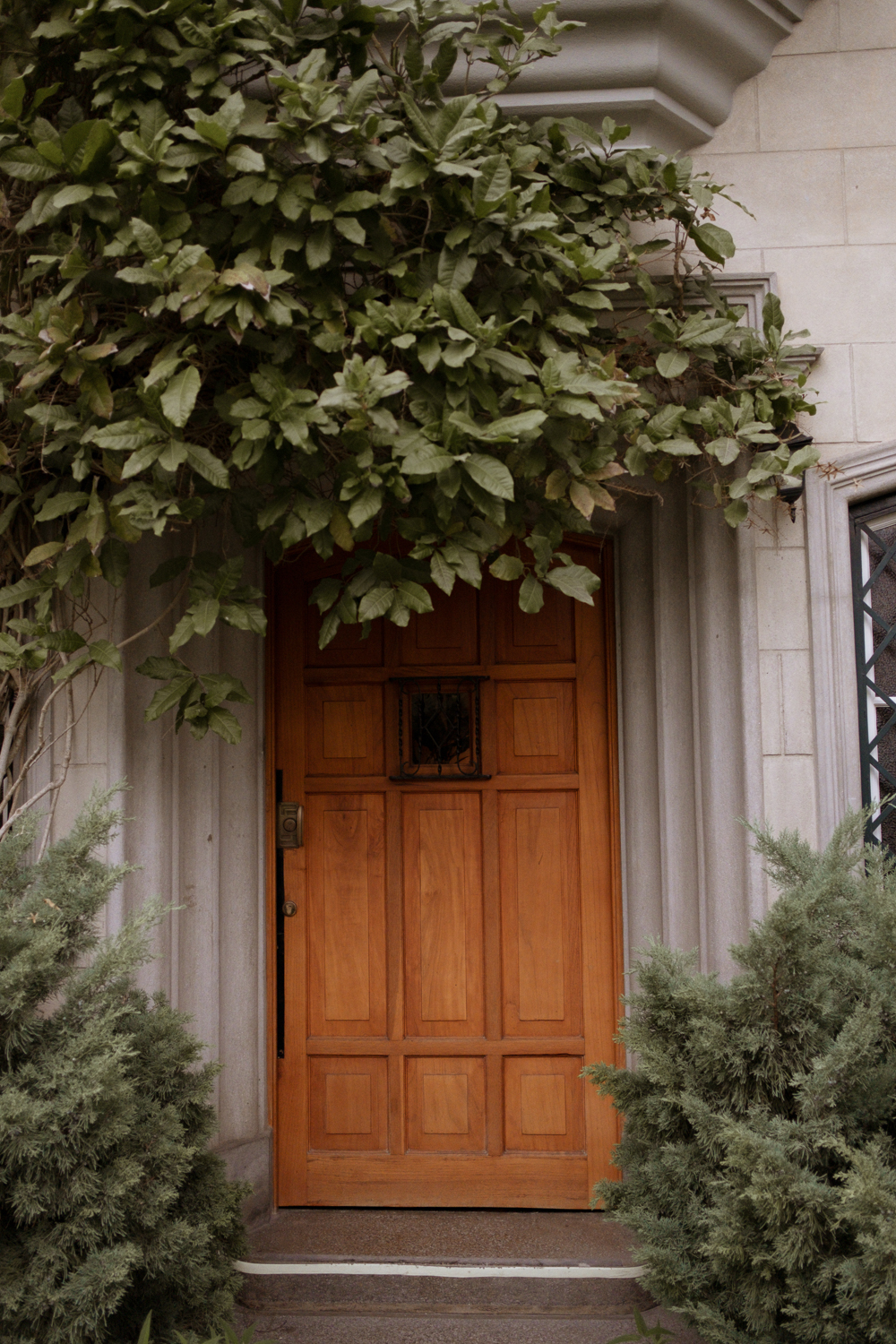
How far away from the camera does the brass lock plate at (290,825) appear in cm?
347

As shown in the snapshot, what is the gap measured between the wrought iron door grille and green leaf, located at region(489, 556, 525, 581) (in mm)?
993

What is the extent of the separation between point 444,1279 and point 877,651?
222 cm

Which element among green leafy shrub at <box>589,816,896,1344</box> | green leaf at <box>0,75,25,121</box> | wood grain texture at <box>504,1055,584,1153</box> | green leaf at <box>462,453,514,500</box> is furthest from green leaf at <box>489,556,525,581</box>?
wood grain texture at <box>504,1055,584,1153</box>

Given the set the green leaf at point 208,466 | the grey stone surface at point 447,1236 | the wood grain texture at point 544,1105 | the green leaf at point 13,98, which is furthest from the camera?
the wood grain texture at point 544,1105

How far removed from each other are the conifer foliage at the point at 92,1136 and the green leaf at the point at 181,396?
0.87m

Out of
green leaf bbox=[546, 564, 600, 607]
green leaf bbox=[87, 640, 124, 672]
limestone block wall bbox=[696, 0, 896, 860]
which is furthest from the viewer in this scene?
limestone block wall bbox=[696, 0, 896, 860]

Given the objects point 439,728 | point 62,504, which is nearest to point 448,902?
point 439,728

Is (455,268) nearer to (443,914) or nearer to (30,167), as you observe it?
(30,167)

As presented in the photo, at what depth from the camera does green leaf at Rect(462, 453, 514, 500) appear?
229 cm

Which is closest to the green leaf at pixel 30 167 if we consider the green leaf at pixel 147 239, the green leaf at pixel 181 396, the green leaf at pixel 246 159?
the green leaf at pixel 147 239

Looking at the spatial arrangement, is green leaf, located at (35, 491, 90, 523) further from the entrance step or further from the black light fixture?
the entrance step

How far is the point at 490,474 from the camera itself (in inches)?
90.7

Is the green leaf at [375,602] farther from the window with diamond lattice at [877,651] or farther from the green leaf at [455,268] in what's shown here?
the window with diamond lattice at [877,651]

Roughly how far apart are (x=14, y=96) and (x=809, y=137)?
222 cm
